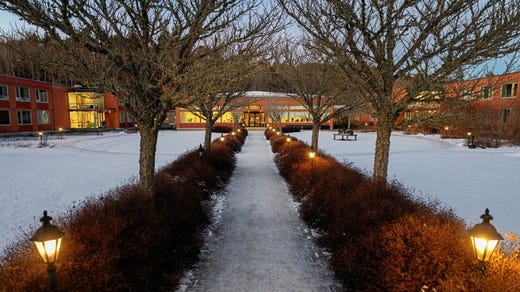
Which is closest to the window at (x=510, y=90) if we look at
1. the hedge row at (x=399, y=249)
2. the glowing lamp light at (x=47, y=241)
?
the hedge row at (x=399, y=249)

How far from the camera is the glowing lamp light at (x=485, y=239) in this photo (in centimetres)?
268

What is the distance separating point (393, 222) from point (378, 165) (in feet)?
8.22

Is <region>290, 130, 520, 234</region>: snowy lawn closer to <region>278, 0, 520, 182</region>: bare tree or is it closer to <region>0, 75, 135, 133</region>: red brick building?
<region>278, 0, 520, 182</region>: bare tree

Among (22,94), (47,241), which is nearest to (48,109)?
(22,94)

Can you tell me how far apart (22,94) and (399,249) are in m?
39.4

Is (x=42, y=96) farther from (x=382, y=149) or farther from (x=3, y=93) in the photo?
(x=382, y=149)

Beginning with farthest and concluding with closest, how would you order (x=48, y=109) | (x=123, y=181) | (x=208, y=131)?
(x=48, y=109) < (x=208, y=131) < (x=123, y=181)

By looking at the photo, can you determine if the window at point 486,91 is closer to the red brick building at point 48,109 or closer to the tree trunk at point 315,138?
the tree trunk at point 315,138

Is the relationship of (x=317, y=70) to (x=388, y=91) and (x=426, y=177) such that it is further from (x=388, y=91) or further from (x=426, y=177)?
(x=426, y=177)

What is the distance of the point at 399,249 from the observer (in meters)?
3.44

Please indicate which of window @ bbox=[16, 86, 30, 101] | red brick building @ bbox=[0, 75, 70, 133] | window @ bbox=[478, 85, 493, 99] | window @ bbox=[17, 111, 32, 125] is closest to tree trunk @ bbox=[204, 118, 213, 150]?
window @ bbox=[478, 85, 493, 99]

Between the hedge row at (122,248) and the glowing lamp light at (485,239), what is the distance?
373cm

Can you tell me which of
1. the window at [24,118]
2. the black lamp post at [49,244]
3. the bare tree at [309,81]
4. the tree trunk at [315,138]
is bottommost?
the black lamp post at [49,244]

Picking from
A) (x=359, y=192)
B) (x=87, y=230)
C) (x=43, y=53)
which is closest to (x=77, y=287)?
(x=87, y=230)
